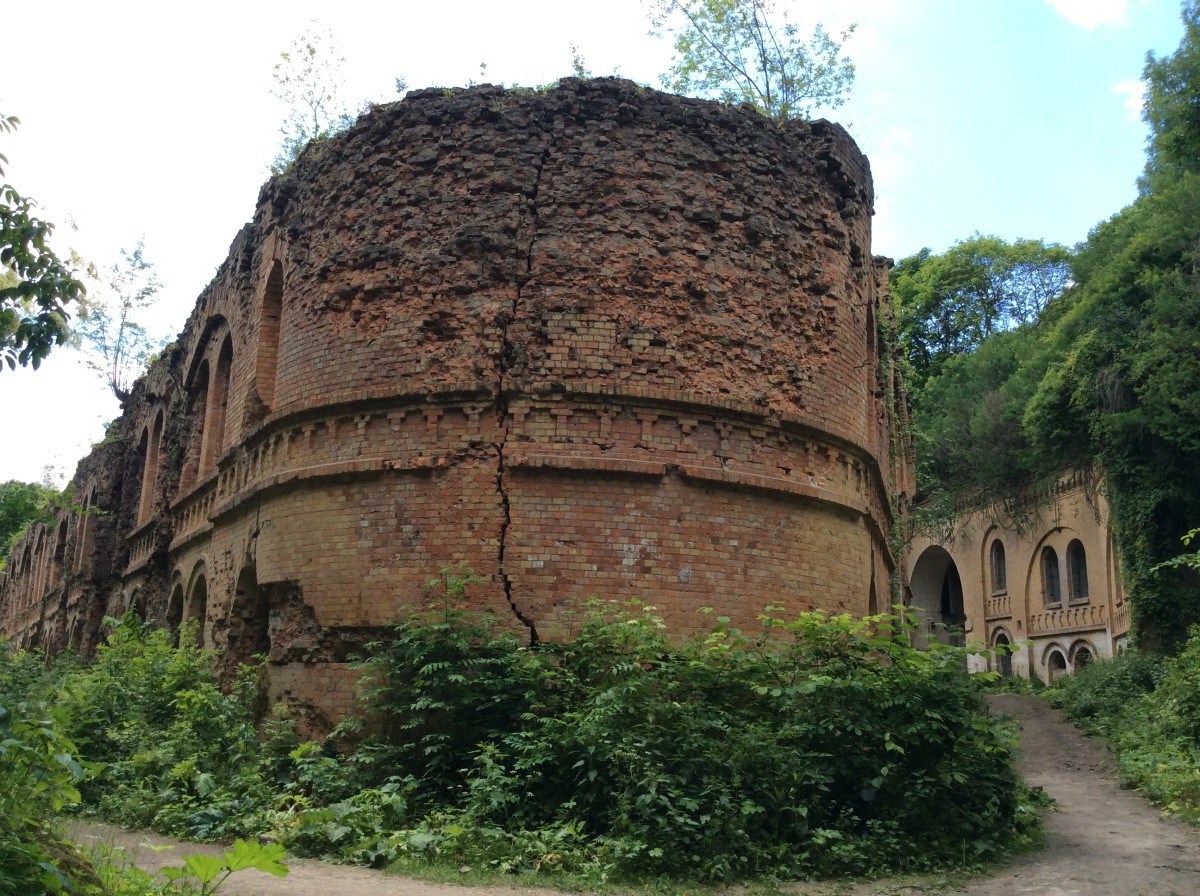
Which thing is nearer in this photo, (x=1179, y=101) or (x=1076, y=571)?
(x=1179, y=101)

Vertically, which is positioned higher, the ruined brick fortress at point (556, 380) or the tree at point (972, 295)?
the tree at point (972, 295)

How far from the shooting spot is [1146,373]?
66.5 feet

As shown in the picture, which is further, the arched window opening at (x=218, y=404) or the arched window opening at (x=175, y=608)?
the arched window opening at (x=175, y=608)

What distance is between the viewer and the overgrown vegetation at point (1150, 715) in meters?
10.2

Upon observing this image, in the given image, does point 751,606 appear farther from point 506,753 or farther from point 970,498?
point 970,498

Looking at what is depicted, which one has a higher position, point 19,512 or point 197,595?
point 19,512

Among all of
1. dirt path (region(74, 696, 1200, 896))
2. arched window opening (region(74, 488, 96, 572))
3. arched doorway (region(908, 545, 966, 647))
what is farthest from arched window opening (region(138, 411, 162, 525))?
arched doorway (region(908, 545, 966, 647))

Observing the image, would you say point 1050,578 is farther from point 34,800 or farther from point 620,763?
point 34,800

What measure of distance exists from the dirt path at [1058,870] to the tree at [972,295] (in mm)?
29942

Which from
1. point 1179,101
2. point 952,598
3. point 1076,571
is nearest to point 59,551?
point 1076,571

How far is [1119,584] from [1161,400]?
22.9ft

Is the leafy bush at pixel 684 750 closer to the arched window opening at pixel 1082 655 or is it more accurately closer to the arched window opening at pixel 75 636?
the arched window opening at pixel 75 636

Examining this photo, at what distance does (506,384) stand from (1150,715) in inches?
414

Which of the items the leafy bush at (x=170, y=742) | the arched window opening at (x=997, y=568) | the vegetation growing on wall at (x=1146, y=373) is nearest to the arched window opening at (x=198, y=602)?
the leafy bush at (x=170, y=742)
